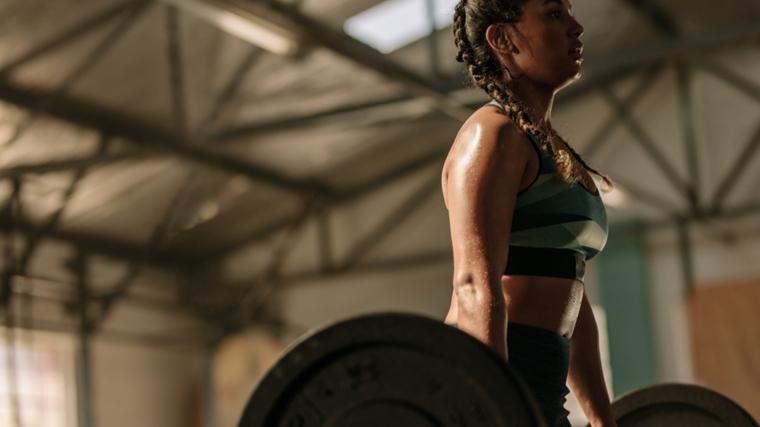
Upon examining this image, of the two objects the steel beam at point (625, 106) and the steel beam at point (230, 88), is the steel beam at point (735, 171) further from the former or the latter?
the steel beam at point (230, 88)

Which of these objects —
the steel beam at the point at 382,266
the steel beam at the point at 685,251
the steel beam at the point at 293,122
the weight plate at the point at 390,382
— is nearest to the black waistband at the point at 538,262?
the weight plate at the point at 390,382

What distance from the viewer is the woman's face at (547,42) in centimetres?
131

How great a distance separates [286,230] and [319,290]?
2.88 ft

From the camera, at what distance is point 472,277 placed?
3.80 feet

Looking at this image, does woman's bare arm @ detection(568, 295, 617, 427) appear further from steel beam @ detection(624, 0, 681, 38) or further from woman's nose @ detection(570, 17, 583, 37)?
steel beam @ detection(624, 0, 681, 38)

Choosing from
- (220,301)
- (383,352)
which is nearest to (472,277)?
(383,352)

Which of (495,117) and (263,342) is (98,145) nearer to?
(263,342)

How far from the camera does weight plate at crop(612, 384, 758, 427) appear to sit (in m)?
1.68

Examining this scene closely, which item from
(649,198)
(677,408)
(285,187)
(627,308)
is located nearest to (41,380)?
(285,187)

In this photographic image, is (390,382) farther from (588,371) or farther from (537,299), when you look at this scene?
(588,371)

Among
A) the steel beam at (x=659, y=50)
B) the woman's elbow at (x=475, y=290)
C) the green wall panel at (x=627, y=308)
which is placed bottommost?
the woman's elbow at (x=475, y=290)

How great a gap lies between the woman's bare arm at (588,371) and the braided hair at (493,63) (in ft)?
0.99

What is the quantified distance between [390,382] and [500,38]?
59cm

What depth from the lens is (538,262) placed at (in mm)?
1269
